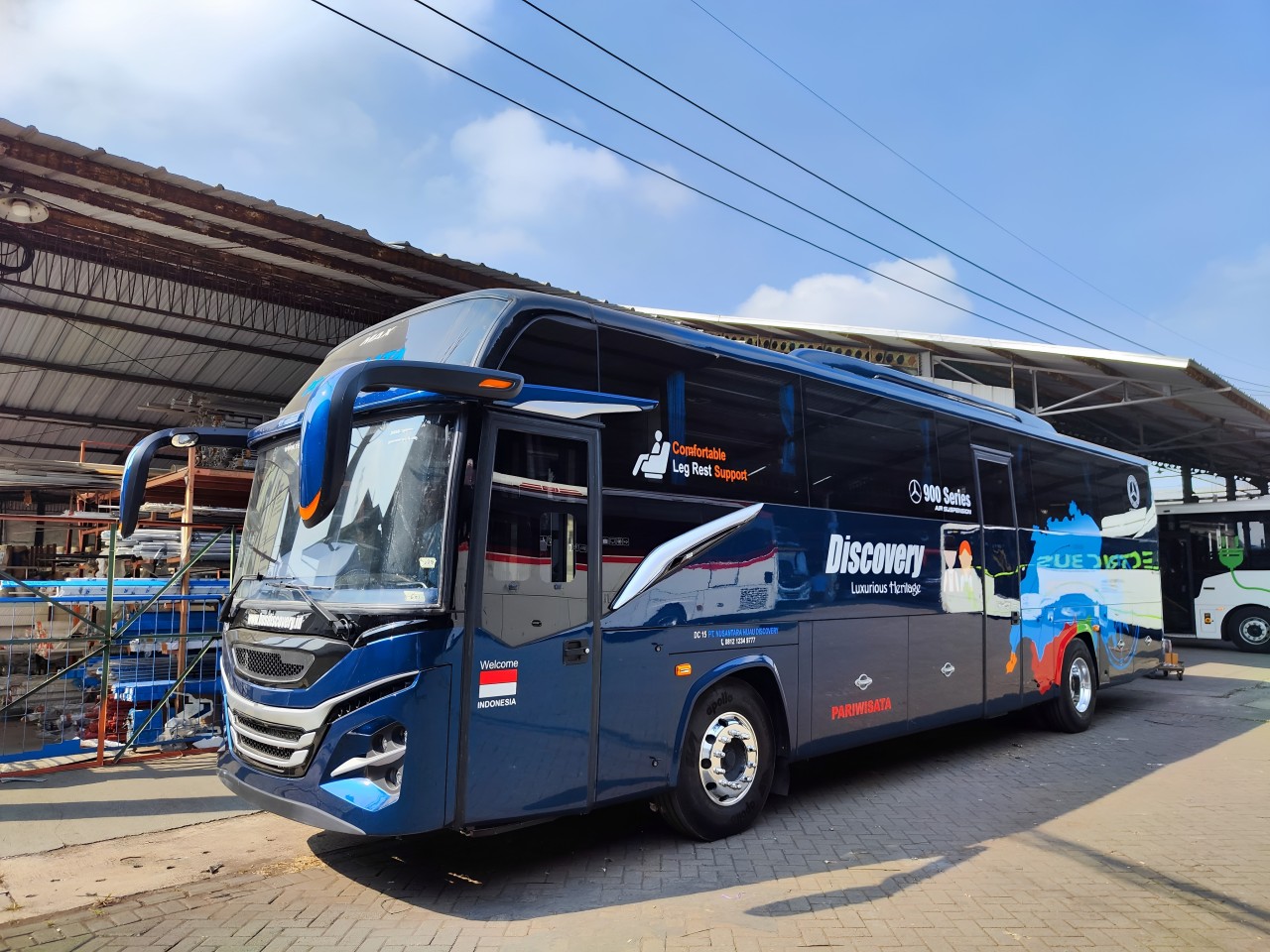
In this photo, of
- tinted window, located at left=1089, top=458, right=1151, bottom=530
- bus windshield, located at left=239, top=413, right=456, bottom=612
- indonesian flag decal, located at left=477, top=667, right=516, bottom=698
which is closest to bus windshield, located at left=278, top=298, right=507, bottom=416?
bus windshield, located at left=239, top=413, right=456, bottom=612

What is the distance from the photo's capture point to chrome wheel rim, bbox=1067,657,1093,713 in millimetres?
10602

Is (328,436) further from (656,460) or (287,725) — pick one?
(656,460)

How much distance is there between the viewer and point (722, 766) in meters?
6.09

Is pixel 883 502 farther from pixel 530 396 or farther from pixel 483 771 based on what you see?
pixel 483 771

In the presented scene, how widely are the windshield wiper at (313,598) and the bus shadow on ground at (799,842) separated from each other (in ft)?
5.55

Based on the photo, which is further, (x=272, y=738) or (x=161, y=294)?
(x=161, y=294)

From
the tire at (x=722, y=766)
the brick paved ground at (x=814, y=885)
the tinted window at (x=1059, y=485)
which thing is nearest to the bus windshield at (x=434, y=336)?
the tire at (x=722, y=766)

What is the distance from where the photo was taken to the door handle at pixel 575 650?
16.6ft

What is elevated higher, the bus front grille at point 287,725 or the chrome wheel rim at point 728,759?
the bus front grille at point 287,725

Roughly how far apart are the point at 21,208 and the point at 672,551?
25.9 feet

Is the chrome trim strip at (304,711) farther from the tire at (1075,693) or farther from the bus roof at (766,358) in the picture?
the tire at (1075,693)

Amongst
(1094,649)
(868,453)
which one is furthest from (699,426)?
(1094,649)

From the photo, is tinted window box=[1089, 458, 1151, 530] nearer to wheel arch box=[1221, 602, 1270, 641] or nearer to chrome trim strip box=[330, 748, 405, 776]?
chrome trim strip box=[330, 748, 405, 776]

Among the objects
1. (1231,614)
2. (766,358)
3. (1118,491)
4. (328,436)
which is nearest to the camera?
(328,436)
